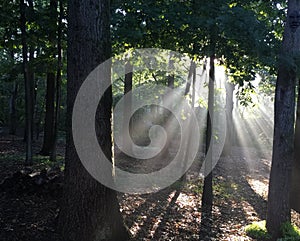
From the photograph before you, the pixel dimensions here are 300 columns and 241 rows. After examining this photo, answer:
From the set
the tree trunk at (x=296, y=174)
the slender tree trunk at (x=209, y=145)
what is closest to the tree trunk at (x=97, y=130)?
the slender tree trunk at (x=209, y=145)

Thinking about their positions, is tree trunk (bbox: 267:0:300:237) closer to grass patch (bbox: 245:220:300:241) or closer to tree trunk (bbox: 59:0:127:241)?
grass patch (bbox: 245:220:300:241)

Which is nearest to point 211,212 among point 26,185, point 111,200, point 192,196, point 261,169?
point 192,196

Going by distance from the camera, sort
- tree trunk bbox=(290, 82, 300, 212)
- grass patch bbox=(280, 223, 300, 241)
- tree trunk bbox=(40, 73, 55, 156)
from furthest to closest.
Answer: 1. tree trunk bbox=(40, 73, 55, 156)
2. tree trunk bbox=(290, 82, 300, 212)
3. grass patch bbox=(280, 223, 300, 241)

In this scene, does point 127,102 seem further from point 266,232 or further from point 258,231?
point 266,232

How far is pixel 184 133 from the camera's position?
12.8 meters

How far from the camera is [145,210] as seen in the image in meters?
7.17

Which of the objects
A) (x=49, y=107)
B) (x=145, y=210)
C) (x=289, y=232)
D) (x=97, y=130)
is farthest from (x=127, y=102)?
(x=97, y=130)

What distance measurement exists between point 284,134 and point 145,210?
3519mm

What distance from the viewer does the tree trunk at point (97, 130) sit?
4613 mm

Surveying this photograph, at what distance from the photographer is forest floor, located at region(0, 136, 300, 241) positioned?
523 centimetres

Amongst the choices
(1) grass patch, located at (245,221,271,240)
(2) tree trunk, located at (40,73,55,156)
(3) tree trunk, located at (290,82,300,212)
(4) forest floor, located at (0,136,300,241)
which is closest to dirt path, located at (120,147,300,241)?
(4) forest floor, located at (0,136,300,241)

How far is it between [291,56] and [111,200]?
4260 millimetres

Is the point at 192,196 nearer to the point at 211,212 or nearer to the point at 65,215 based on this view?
the point at 211,212

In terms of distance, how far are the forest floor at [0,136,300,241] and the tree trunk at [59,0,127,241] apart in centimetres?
49
